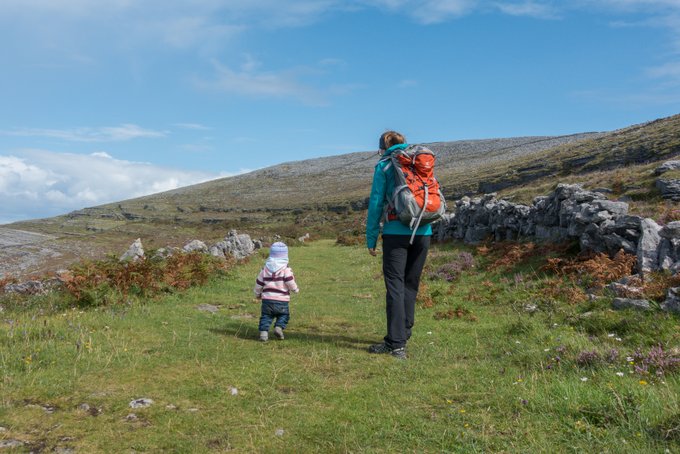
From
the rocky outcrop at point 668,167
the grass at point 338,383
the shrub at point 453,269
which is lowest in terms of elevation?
the shrub at point 453,269

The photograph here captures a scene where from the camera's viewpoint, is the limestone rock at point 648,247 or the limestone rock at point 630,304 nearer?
the limestone rock at point 630,304

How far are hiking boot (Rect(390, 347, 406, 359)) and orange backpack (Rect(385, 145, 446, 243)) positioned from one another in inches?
66.7

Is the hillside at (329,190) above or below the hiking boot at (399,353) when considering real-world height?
above

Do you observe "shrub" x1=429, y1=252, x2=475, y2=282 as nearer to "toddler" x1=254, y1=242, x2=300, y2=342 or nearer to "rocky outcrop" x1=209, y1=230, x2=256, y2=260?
"toddler" x1=254, y1=242, x2=300, y2=342

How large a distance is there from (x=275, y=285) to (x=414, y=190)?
9.80ft

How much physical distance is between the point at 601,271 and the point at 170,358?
8.70 meters

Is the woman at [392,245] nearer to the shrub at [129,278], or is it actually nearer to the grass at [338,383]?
the grass at [338,383]

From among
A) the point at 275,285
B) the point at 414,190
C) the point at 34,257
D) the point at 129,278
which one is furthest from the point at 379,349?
the point at 34,257

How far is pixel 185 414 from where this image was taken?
185 inches

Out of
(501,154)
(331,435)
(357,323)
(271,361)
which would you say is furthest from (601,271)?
(501,154)

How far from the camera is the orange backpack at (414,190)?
6586 mm

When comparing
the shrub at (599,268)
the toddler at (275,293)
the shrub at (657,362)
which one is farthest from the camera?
the shrub at (599,268)

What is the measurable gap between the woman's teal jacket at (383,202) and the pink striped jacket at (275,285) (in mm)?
1918

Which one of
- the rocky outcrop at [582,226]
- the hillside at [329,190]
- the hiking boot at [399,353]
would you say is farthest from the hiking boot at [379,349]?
the hillside at [329,190]
